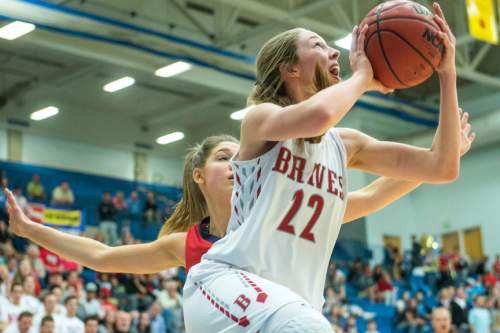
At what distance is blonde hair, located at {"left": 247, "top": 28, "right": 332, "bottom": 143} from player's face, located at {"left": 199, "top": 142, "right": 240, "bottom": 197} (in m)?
1.00

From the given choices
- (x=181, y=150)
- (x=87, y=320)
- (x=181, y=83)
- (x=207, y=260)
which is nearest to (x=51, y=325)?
(x=87, y=320)

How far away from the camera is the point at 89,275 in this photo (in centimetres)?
1855

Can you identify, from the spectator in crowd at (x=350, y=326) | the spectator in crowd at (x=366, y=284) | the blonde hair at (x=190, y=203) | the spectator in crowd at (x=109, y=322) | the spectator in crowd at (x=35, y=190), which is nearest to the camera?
the blonde hair at (x=190, y=203)

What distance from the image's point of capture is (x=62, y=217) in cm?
2044

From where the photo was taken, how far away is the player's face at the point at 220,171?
4327 mm

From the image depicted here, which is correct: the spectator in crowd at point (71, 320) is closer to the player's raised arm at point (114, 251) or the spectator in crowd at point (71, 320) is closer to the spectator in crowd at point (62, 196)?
the player's raised arm at point (114, 251)

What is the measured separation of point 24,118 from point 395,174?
2413cm

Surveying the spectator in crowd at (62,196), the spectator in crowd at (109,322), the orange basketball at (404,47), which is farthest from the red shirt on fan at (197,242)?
the spectator in crowd at (62,196)

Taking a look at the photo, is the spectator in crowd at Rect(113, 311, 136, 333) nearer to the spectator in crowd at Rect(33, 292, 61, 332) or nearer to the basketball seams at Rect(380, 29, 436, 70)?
the spectator in crowd at Rect(33, 292, 61, 332)

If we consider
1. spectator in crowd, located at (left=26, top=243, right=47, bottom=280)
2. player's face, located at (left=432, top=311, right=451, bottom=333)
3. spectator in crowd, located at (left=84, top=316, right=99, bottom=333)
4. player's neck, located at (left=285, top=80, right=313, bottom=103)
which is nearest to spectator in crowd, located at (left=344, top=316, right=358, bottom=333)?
spectator in crowd, located at (left=26, top=243, right=47, bottom=280)

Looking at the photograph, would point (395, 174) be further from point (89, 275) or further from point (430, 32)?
point (89, 275)

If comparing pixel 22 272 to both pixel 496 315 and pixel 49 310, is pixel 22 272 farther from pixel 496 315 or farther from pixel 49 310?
pixel 496 315

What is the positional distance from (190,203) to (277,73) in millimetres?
1457

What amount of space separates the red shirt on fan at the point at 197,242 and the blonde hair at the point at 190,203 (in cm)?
22
